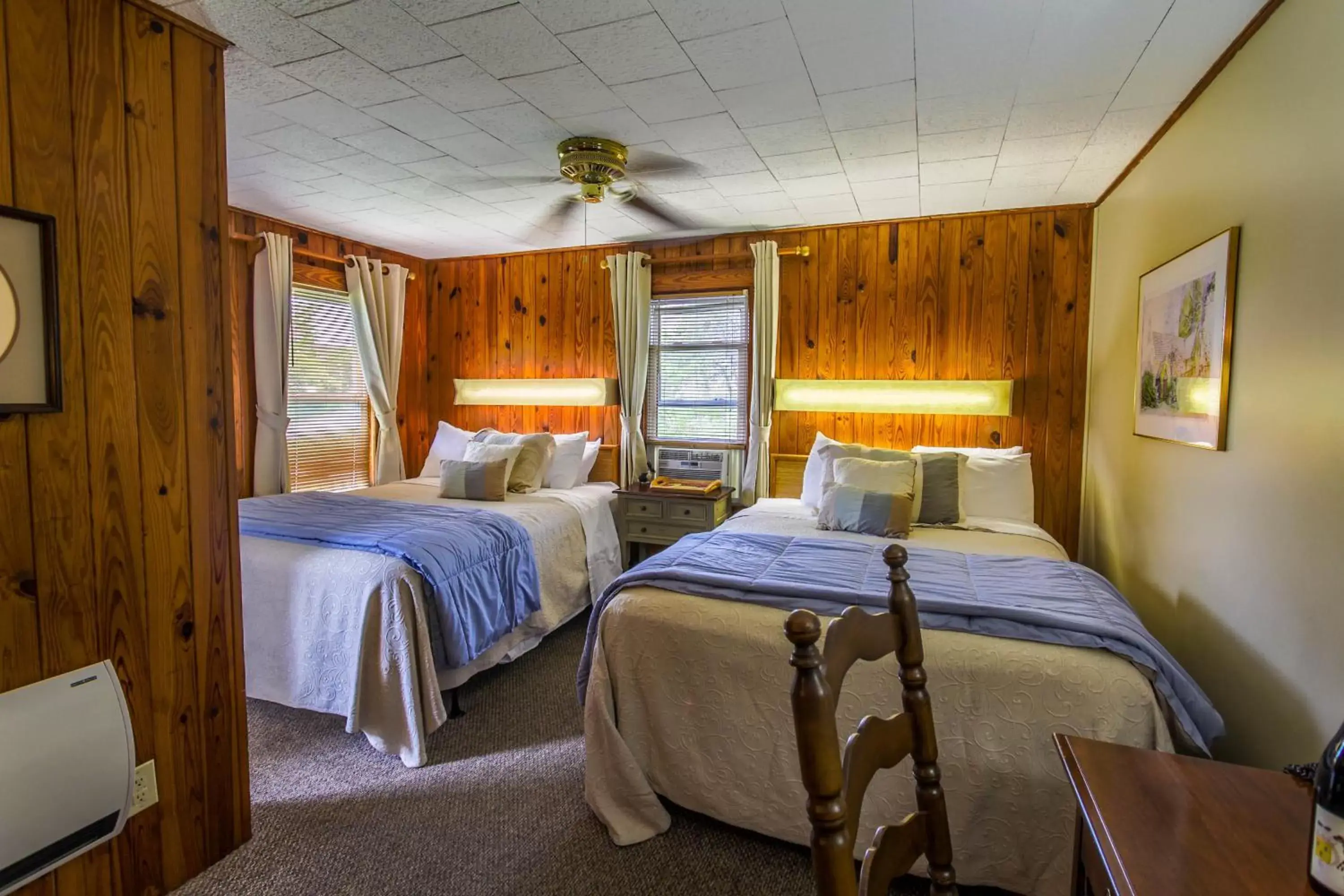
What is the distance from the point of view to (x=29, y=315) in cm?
141

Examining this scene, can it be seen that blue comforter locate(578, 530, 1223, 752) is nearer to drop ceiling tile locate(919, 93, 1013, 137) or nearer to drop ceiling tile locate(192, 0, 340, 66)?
drop ceiling tile locate(919, 93, 1013, 137)

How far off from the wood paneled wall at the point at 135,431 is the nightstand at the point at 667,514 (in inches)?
92.5

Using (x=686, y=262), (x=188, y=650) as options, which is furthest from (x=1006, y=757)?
(x=686, y=262)

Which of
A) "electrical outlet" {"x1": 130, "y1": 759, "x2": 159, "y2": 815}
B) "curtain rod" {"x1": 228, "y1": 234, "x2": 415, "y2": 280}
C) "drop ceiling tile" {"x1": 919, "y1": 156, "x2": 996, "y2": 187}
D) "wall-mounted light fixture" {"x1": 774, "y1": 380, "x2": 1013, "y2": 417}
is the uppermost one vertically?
"drop ceiling tile" {"x1": 919, "y1": 156, "x2": 996, "y2": 187}

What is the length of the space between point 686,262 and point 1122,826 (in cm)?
382

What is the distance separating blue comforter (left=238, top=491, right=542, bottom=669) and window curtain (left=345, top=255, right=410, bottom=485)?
1.23m

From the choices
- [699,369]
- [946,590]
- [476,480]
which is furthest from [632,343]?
[946,590]

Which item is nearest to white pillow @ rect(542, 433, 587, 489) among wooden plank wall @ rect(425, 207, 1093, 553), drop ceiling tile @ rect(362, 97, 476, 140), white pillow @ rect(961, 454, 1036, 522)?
wooden plank wall @ rect(425, 207, 1093, 553)

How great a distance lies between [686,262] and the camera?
4.24m

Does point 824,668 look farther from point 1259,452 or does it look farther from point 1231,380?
point 1231,380

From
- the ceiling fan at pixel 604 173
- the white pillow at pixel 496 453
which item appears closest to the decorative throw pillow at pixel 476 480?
the white pillow at pixel 496 453

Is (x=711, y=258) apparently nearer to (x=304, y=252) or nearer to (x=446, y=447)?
(x=446, y=447)

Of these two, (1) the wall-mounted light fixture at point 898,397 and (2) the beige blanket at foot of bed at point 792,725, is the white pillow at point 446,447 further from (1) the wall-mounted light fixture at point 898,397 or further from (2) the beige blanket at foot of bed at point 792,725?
(2) the beige blanket at foot of bed at point 792,725

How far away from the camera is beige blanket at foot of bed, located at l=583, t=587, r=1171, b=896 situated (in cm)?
156
